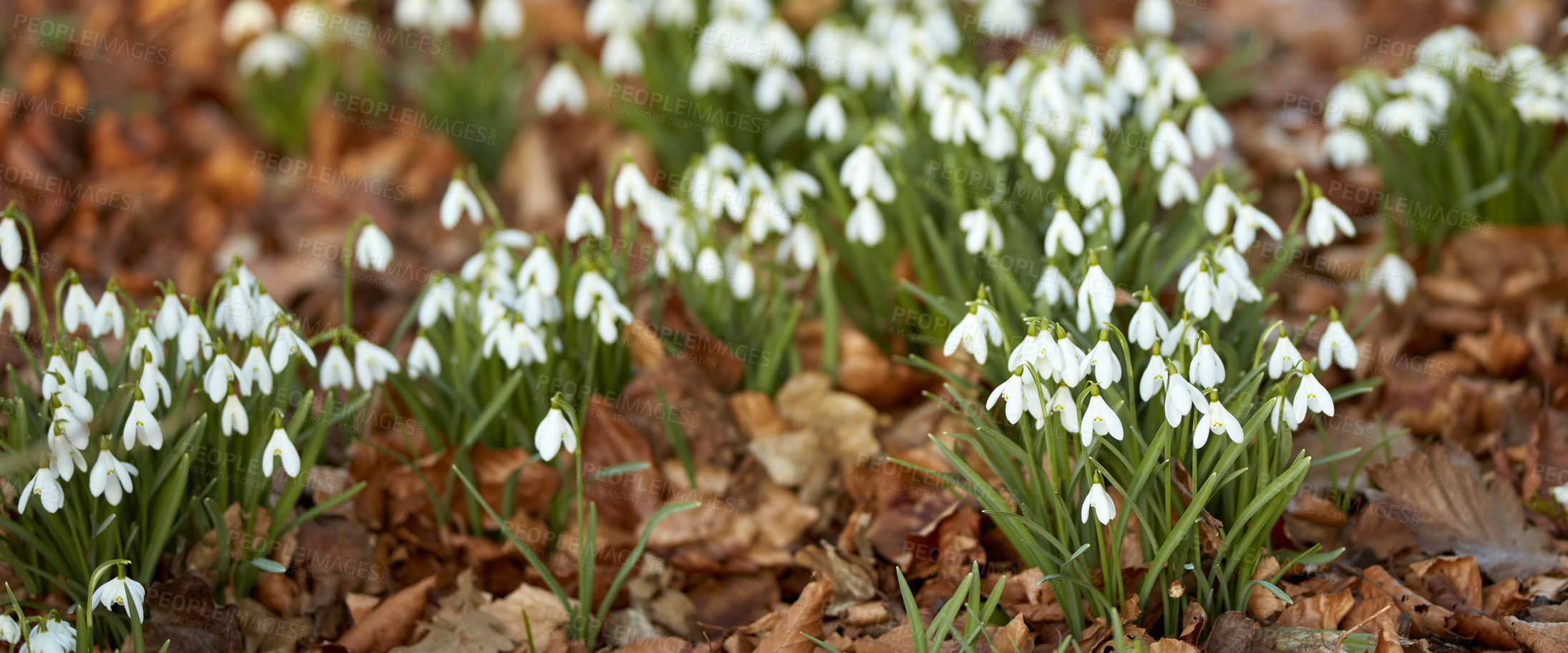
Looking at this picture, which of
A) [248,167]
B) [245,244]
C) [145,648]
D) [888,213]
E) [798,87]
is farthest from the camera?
[248,167]

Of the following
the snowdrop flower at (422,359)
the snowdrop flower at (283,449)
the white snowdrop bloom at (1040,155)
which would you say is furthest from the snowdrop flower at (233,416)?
the white snowdrop bloom at (1040,155)

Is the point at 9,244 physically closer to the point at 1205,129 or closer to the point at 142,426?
the point at 142,426

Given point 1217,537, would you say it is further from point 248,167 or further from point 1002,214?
point 248,167

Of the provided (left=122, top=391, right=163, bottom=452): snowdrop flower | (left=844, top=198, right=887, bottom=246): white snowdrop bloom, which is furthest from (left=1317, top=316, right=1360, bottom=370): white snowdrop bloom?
(left=122, top=391, right=163, bottom=452): snowdrop flower

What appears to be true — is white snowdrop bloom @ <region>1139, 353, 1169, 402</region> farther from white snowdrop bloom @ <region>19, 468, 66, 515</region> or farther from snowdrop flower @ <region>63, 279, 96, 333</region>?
snowdrop flower @ <region>63, 279, 96, 333</region>

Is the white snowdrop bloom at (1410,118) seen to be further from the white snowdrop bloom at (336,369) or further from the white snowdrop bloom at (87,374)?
the white snowdrop bloom at (87,374)

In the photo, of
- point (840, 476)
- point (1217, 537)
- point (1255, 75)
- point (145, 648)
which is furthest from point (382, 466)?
point (1255, 75)
